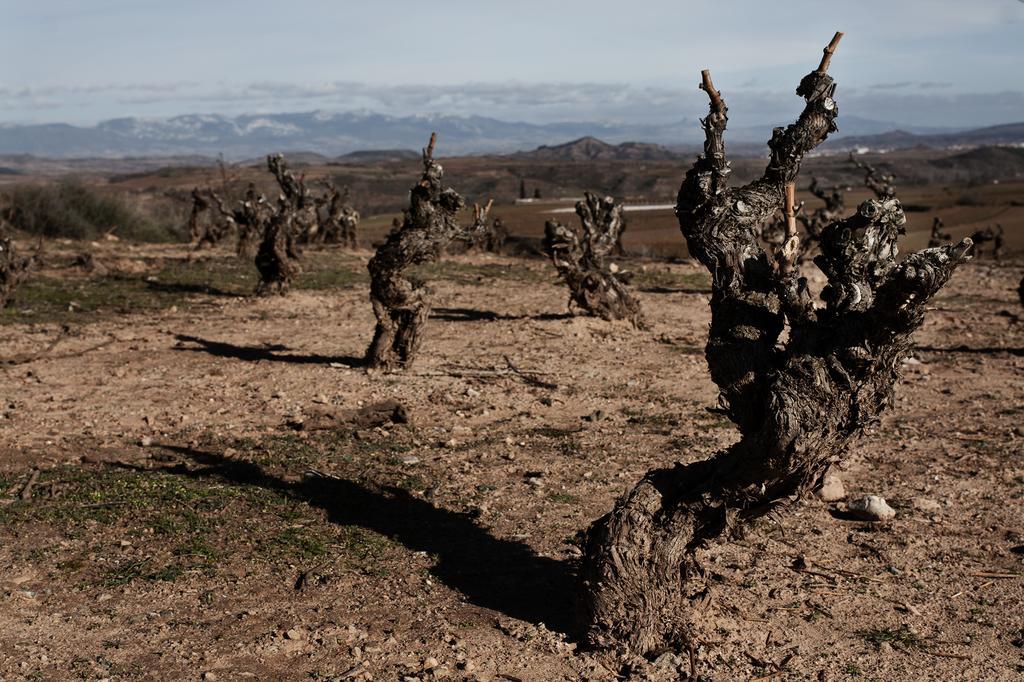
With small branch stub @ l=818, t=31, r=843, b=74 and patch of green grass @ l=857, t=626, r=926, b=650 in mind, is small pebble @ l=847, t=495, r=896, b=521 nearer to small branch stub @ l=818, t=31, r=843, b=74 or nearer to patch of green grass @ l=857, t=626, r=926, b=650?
patch of green grass @ l=857, t=626, r=926, b=650

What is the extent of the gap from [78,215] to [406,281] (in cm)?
2021

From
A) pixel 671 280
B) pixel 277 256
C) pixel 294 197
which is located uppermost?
pixel 294 197

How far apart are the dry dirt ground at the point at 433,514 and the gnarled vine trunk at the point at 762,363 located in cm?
38

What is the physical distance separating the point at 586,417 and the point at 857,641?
191 inches

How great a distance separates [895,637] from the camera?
566 centimetres

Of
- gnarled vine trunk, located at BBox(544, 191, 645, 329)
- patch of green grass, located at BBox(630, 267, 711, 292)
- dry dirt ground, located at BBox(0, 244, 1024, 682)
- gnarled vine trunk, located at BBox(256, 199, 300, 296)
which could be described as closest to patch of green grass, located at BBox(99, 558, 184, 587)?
dry dirt ground, located at BBox(0, 244, 1024, 682)

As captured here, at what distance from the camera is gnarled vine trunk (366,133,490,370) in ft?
38.6

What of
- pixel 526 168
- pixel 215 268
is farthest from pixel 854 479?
pixel 526 168

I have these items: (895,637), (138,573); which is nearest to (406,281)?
(138,573)

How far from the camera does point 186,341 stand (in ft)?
44.4

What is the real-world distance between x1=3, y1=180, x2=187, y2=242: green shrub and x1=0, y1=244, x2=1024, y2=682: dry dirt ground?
1452 cm

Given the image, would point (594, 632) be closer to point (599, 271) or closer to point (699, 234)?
point (699, 234)

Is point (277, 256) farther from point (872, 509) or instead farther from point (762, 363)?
point (762, 363)

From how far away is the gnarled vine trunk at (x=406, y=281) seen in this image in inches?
463
